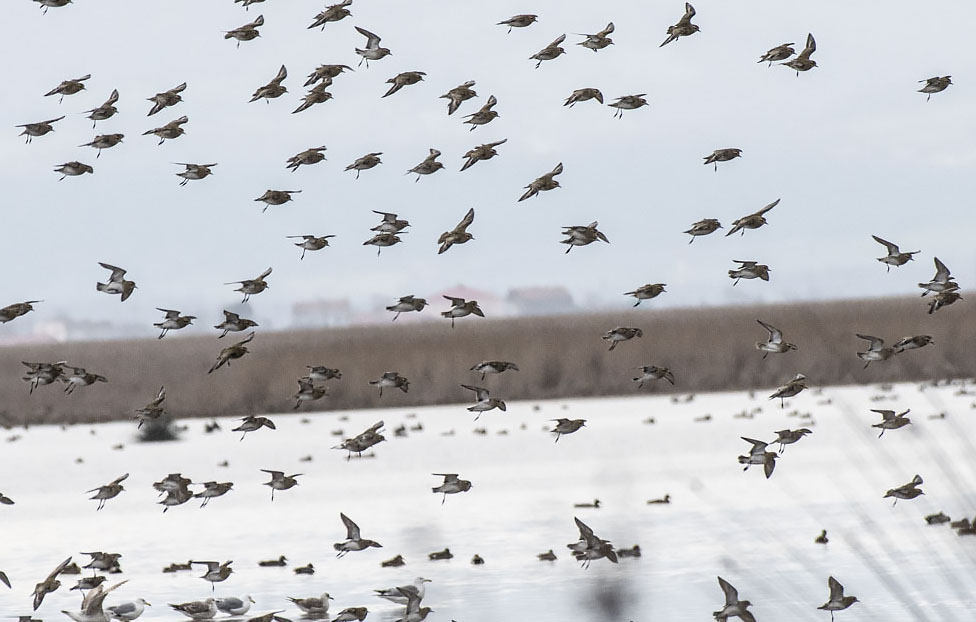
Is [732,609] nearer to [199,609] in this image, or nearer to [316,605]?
[316,605]

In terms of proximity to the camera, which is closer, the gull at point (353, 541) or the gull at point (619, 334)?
the gull at point (619, 334)

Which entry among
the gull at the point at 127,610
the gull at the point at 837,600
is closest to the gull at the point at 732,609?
the gull at the point at 837,600

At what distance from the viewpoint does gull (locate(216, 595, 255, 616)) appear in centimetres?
2349

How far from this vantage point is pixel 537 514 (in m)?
33.8

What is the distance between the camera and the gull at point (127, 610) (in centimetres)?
2231

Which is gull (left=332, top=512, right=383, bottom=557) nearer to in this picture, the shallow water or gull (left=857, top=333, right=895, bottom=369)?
the shallow water

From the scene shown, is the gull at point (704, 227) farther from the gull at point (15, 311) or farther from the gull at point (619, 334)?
the gull at point (15, 311)

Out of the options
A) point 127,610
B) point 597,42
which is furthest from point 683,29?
point 127,610

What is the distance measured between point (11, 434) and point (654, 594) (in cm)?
3717

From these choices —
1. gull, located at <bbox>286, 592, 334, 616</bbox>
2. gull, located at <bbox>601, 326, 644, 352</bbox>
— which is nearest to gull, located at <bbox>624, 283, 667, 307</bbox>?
gull, located at <bbox>601, 326, 644, 352</bbox>

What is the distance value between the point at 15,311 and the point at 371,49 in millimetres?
5843

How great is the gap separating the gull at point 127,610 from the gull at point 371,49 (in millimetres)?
8232

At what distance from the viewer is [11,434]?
56.6m

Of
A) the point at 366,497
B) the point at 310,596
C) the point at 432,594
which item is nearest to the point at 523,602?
the point at 432,594
